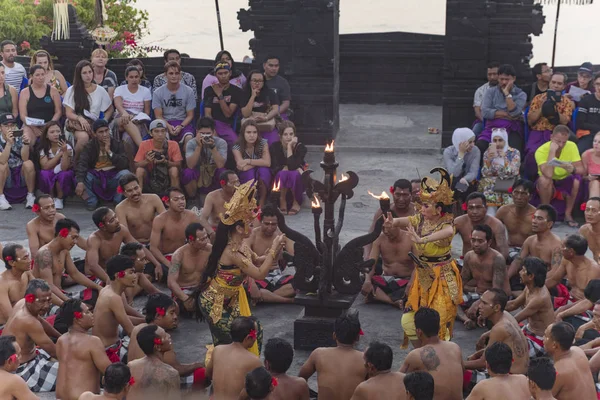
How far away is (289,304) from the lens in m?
10.0

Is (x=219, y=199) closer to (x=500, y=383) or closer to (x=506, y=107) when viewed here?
(x=506, y=107)

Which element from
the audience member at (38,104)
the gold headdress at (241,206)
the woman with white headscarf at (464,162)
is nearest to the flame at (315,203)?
the gold headdress at (241,206)

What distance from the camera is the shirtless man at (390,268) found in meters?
9.97

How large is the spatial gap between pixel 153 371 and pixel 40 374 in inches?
52.4

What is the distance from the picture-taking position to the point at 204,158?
1263 cm

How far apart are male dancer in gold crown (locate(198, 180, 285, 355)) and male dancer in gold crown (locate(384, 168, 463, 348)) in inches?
51.1

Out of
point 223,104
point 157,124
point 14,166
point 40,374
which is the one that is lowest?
point 40,374

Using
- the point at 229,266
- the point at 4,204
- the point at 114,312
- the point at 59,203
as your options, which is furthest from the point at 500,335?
the point at 4,204

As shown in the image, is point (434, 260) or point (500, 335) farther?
point (434, 260)

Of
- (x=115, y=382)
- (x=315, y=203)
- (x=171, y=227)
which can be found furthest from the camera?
(x=171, y=227)

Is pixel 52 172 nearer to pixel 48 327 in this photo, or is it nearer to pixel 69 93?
pixel 69 93

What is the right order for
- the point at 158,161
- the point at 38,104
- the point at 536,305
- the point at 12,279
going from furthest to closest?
the point at 38,104 < the point at 158,161 < the point at 12,279 < the point at 536,305

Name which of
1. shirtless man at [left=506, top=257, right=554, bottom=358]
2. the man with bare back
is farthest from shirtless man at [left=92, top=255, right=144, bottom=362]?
shirtless man at [left=506, top=257, right=554, bottom=358]

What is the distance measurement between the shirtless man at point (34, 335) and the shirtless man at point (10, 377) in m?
0.95
